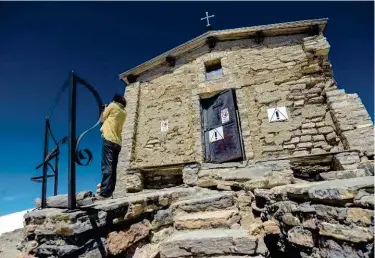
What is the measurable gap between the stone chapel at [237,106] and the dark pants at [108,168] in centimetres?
216

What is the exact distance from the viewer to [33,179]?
3191mm

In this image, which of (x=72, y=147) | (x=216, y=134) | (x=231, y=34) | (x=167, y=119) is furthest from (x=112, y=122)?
(x=231, y=34)

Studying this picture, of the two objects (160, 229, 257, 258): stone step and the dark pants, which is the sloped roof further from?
(160, 229, 257, 258): stone step

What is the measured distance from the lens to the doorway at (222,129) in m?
7.09

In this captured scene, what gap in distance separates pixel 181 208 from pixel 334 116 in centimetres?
499

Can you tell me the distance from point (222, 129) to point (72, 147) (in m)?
5.64

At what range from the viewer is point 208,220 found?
121 inches

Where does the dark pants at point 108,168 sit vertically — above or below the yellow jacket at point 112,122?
below

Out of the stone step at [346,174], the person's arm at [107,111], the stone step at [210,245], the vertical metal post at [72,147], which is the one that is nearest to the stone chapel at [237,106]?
the stone step at [346,174]

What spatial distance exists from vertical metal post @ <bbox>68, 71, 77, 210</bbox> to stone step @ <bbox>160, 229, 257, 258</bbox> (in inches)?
48.9

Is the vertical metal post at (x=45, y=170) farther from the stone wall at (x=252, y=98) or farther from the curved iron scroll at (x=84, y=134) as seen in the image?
the stone wall at (x=252, y=98)

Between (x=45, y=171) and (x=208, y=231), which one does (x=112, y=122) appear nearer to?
(x=45, y=171)

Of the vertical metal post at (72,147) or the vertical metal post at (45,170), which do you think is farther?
the vertical metal post at (45,170)

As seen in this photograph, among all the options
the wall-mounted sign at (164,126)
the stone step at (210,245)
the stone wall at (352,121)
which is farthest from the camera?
the wall-mounted sign at (164,126)
